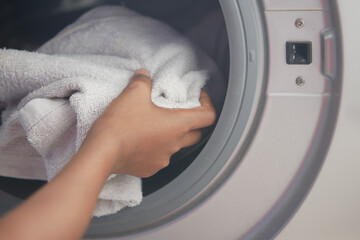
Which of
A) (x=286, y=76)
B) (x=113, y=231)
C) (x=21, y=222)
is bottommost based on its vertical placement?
(x=113, y=231)

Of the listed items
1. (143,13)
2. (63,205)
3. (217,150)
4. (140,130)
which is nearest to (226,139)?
(217,150)

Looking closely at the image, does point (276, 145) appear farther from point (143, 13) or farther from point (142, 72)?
point (143, 13)

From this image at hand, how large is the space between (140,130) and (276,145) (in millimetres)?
202

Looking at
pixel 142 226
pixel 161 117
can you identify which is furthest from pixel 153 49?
pixel 142 226

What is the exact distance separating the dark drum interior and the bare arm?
102 millimetres

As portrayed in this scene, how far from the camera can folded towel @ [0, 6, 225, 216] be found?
21.2 inches

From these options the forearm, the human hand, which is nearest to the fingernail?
the human hand

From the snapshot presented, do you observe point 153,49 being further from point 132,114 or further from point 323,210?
point 323,210

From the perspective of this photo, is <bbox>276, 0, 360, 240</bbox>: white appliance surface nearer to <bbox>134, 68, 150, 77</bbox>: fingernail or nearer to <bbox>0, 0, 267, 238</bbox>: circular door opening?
<bbox>0, 0, 267, 238</bbox>: circular door opening

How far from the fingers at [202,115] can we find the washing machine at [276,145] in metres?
0.03

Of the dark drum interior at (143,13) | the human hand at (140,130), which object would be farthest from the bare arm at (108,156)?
the dark drum interior at (143,13)

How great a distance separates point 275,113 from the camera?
560 millimetres

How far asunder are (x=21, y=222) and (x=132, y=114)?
0.66 feet

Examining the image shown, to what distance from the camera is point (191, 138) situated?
0.60 metres
